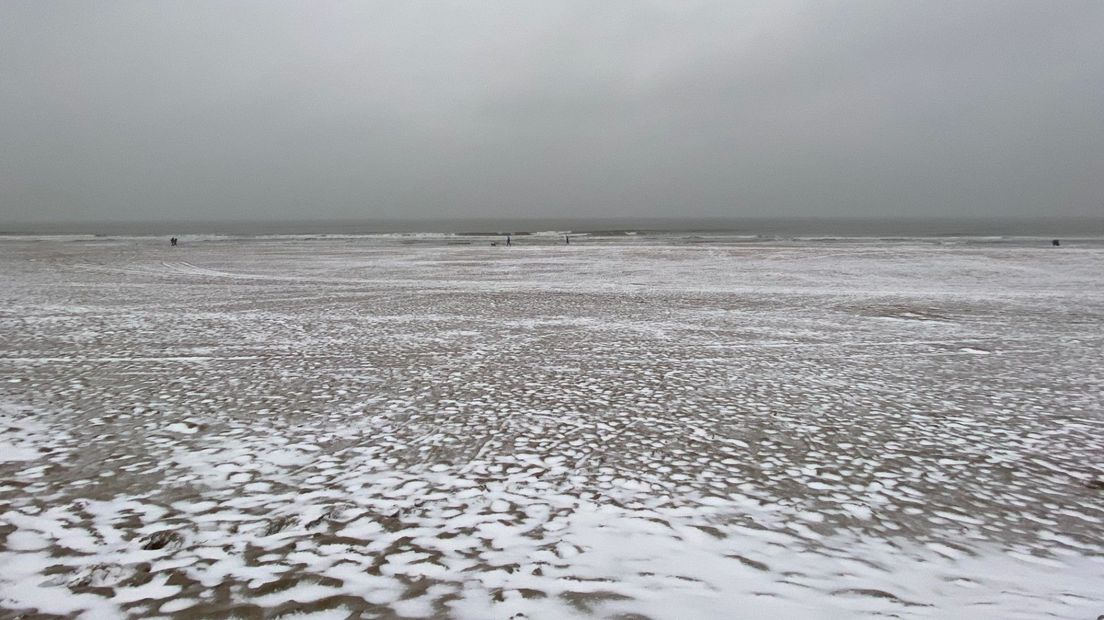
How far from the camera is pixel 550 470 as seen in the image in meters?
7.18

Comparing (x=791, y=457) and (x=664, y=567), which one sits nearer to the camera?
(x=664, y=567)

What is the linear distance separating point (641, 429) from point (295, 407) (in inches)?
211

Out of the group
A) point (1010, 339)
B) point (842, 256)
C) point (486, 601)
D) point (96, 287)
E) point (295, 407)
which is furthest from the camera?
point (842, 256)

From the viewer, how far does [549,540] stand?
220 inches

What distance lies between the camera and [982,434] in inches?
333

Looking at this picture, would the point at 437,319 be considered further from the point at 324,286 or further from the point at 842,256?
the point at 842,256

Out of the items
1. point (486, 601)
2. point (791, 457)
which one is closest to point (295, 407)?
point (486, 601)

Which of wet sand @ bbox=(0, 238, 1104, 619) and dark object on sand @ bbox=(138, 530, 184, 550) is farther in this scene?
dark object on sand @ bbox=(138, 530, 184, 550)

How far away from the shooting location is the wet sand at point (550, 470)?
4.83 meters

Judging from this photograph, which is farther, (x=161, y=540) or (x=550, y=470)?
(x=550, y=470)

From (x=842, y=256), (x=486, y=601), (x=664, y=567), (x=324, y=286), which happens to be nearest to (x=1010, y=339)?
(x=664, y=567)

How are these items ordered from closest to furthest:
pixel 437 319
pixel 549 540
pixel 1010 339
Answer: pixel 549 540 < pixel 1010 339 < pixel 437 319

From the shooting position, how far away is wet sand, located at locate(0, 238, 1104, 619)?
4828 mm

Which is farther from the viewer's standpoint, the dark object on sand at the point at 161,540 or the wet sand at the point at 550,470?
the dark object on sand at the point at 161,540
